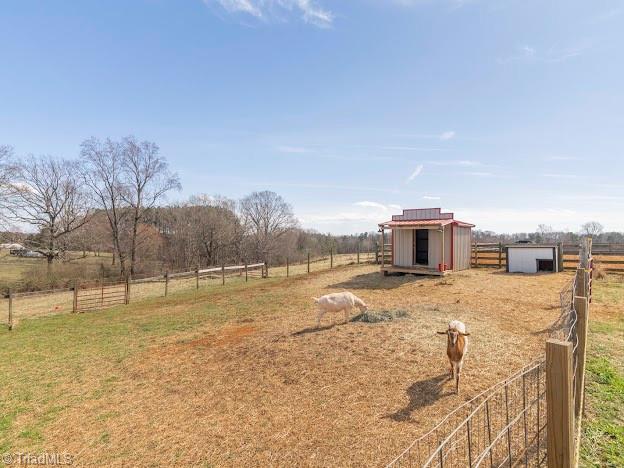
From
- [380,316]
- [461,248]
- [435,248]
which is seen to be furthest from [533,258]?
[380,316]

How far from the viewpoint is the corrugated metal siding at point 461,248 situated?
61.9 feet

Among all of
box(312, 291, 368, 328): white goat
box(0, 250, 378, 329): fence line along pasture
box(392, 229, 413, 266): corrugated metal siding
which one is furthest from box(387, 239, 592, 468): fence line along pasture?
box(0, 250, 378, 329): fence line along pasture

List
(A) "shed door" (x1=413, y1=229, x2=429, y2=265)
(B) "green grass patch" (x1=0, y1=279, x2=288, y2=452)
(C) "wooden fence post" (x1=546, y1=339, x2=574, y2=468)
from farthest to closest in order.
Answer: (A) "shed door" (x1=413, y1=229, x2=429, y2=265)
(B) "green grass patch" (x1=0, y1=279, x2=288, y2=452)
(C) "wooden fence post" (x1=546, y1=339, x2=574, y2=468)

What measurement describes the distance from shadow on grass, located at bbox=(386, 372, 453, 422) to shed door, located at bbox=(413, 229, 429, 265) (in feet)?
46.4

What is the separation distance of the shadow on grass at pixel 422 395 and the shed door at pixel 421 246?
46.4 feet

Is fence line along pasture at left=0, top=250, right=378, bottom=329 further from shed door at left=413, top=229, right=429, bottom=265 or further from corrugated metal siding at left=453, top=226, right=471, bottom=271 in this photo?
corrugated metal siding at left=453, top=226, right=471, bottom=271

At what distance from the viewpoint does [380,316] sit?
9.24 metres

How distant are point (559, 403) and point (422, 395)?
3565mm

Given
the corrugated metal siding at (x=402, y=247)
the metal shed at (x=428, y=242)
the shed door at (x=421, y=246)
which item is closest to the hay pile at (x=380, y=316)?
the metal shed at (x=428, y=242)

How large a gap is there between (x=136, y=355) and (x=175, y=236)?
1455 inches

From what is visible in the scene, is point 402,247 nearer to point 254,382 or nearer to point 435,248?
point 435,248

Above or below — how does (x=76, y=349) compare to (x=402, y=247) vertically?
below

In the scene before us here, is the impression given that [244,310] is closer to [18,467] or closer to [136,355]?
[136,355]

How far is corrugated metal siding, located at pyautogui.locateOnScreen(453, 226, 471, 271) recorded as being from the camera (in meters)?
18.9
